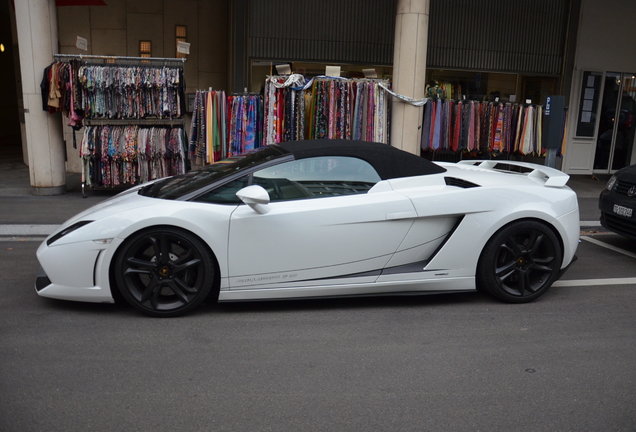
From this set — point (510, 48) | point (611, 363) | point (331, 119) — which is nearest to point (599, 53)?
point (510, 48)

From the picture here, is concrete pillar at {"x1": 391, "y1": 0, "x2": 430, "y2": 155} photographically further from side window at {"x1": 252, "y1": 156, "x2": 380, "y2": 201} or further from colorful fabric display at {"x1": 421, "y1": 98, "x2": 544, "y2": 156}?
side window at {"x1": 252, "y1": 156, "x2": 380, "y2": 201}

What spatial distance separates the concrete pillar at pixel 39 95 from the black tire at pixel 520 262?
7408 mm

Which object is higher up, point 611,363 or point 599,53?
point 599,53

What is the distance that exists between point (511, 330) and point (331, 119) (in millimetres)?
5927

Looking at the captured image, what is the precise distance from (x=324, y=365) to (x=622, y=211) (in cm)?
471

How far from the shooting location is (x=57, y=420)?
320 centimetres

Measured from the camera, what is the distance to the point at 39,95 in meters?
9.41

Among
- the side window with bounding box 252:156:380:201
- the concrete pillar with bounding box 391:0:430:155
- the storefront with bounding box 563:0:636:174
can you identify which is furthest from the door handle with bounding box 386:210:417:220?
the storefront with bounding box 563:0:636:174

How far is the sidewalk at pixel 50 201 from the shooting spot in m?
8.23

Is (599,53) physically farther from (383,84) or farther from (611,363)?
(611,363)

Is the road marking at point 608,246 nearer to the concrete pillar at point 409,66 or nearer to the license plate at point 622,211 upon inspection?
the license plate at point 622,211

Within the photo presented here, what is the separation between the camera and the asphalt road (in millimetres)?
3297

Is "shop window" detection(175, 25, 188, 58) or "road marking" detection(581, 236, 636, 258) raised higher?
"shop window" detection(175, 25, 188, 58)

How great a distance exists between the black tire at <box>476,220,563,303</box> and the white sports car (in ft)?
0.03
